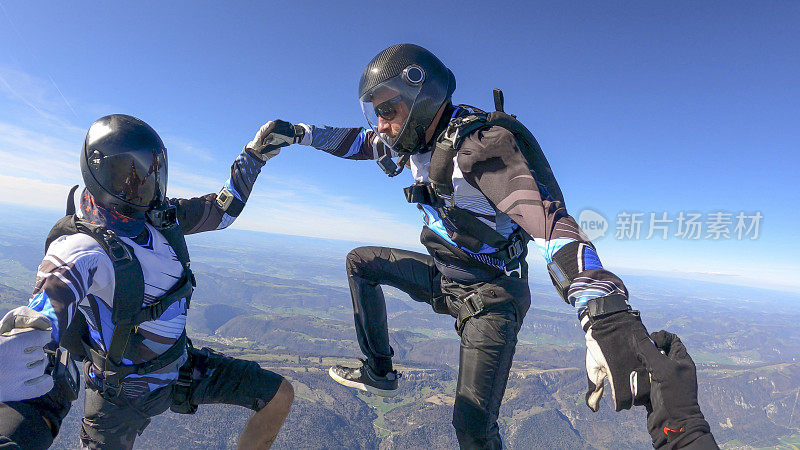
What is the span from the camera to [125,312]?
3320mm

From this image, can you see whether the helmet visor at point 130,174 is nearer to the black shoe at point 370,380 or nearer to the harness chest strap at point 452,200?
the harness chest strap at point 452,200

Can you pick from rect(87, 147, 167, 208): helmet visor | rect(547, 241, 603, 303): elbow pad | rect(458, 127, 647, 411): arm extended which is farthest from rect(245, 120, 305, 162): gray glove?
rect(547, 241, 603, 303): elbow pad

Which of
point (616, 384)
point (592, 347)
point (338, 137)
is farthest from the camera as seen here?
point (338, 137)

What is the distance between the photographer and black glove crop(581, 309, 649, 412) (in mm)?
1531

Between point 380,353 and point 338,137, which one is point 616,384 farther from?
point 338,137

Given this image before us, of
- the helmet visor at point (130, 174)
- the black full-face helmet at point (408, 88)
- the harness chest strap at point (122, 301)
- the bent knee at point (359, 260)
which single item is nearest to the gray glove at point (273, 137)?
the helmet visor at point (130, 174)

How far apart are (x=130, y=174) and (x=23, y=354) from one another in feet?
6.73

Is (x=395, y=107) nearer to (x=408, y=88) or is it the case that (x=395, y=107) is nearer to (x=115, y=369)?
(x=408, y=88)

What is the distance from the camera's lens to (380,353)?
14.5 ft

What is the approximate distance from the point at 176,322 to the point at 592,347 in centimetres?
417

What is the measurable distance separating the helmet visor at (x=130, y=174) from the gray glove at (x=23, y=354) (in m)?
1.73

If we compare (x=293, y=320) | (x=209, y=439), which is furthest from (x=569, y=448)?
(x=293, y=320)

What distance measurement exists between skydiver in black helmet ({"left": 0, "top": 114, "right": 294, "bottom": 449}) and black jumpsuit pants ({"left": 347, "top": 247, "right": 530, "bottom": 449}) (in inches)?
62.0

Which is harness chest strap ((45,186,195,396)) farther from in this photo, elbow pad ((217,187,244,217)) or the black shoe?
the black shoe
